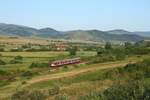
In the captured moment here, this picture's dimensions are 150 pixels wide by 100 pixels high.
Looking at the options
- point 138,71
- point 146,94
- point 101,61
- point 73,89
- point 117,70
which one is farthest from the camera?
point 101,61

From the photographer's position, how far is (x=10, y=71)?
71625 mm

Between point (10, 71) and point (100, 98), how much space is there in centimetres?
5429

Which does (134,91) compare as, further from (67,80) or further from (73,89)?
(67,80)

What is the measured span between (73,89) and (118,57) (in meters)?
39.2

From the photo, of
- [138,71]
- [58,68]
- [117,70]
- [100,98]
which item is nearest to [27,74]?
[58,68]

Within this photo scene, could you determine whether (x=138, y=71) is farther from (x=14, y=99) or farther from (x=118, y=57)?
(x=118, y=57)

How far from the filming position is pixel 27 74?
64.6 m

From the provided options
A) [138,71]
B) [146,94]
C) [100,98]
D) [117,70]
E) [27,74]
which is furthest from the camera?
[27,74]

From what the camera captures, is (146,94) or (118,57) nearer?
(146,94)

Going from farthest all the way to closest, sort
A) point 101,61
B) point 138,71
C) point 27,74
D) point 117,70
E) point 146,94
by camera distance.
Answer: point 101,61
point 27,74
point 117,70
point 138,71
point 146,94

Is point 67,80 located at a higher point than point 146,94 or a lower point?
lower

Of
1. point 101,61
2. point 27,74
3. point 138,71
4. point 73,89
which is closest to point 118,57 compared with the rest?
point 101,61

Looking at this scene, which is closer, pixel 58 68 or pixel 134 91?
pixel 134 91

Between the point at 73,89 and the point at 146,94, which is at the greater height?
the point at 146,94
